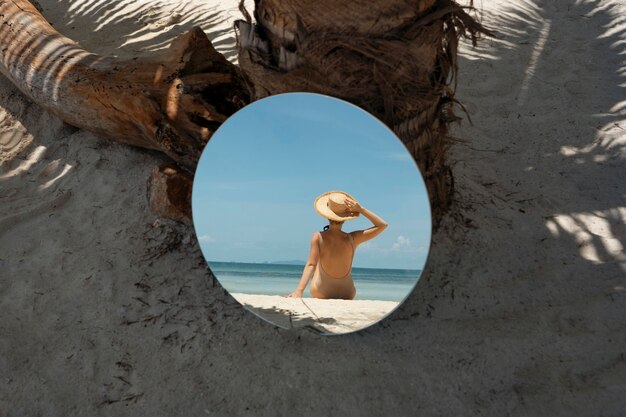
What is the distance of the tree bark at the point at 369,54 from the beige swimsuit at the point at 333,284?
0.64 meters

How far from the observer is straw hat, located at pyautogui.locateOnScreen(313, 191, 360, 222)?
1.94 metres

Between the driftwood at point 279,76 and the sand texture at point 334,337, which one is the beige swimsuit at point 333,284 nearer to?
the sand texture at point 334,337

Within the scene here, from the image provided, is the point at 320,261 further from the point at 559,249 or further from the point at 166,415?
the point at 559,249

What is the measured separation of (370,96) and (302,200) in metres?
0.56

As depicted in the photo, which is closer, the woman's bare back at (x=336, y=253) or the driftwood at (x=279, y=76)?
the woman's bare back at (x=336, y=253)

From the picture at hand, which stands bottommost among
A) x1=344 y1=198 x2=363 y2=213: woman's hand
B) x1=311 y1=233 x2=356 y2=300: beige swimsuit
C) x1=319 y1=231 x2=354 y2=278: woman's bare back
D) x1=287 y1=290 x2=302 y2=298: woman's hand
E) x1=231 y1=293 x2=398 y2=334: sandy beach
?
x1=231 y1=293 x2=398 y2=334: sandy beach

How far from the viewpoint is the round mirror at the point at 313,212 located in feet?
6.36

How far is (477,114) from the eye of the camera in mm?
3549

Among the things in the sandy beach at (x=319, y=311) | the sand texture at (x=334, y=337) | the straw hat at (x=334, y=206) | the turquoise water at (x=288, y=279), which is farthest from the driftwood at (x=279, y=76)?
the sandy beach at (x=319, y=311)

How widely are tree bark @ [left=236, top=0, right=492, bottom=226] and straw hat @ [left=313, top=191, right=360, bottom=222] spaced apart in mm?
467

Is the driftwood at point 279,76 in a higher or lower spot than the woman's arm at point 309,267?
higher

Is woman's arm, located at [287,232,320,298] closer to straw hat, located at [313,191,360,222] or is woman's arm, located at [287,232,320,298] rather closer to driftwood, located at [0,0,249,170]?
straw hat, located at [313,191,360,222]

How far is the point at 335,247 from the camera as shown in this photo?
6.55ft

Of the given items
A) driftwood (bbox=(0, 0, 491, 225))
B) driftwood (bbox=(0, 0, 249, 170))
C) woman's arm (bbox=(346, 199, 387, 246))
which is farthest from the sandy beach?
driftwood (bbox=(0, 0, 249, 170))
